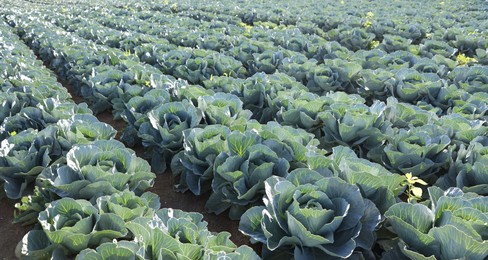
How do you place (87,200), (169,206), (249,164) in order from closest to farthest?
(87,200), (249,164), (169,206)

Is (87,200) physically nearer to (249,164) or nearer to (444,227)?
(249,164)

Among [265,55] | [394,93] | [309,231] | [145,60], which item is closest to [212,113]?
[309,231]

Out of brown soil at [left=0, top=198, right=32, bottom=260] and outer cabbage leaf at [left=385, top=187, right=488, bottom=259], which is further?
brown soil at [left=0, top=198, right=32, bottom=260]

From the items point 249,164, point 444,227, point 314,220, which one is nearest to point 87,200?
point 249,164

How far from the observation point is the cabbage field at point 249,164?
86.7 inches

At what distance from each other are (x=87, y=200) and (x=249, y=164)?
4.02 ft

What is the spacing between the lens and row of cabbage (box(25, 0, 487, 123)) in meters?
4.70

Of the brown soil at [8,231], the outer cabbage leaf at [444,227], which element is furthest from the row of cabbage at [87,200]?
the outer cabbage leaf at [444,227]

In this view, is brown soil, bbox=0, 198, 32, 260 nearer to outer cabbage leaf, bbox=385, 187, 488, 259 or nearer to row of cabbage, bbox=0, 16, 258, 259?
row of cabbage, bbox=0, 16, 258, 259

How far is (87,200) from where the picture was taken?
274 cm

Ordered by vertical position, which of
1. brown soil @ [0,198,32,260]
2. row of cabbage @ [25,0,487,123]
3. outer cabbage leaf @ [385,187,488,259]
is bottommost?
brown soil @ [0,198,32,260]

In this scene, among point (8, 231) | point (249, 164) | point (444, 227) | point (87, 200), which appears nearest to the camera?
point (444, 227)

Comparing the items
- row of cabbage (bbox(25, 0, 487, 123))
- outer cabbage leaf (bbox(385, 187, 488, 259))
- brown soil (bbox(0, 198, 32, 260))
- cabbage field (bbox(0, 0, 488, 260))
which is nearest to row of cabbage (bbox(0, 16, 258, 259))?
cabbage field (bbox(0, 0, 488, 260))

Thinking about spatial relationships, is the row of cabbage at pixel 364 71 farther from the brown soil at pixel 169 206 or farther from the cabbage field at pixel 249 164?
the brown soil at pixel 169 206
